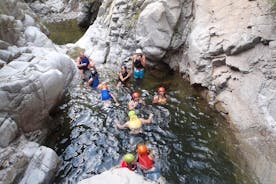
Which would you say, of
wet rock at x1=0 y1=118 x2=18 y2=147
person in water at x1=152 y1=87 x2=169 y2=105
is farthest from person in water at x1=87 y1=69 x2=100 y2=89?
wet rock at x1=0 y1=118 x2=18 y2=147

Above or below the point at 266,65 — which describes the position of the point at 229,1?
above

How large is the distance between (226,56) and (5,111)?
7909mm

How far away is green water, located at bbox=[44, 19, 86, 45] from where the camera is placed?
23.6 m

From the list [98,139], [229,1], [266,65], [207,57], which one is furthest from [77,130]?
[229,1]

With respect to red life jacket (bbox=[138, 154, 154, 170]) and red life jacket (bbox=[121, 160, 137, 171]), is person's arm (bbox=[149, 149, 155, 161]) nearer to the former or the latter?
red life jacket (bbox=[138, 154, 154, 170])

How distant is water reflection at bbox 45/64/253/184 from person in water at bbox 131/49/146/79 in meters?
1.27

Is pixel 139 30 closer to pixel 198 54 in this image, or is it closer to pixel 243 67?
pixel 198 54

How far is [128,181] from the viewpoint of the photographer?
22.7 feet

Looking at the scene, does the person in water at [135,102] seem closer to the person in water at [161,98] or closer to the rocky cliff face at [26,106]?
the person in water at [161,98]

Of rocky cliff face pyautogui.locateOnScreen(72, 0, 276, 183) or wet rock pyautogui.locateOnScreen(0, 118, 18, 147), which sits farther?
rocky cliff face pyautogui.locateOnScreen(72, 0, 276, 183)

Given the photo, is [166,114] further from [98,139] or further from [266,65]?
[266,65]

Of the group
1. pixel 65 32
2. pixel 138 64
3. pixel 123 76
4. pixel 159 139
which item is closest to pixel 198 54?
pixel 138 64

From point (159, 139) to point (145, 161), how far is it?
5.20 ft

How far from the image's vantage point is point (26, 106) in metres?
8.73
